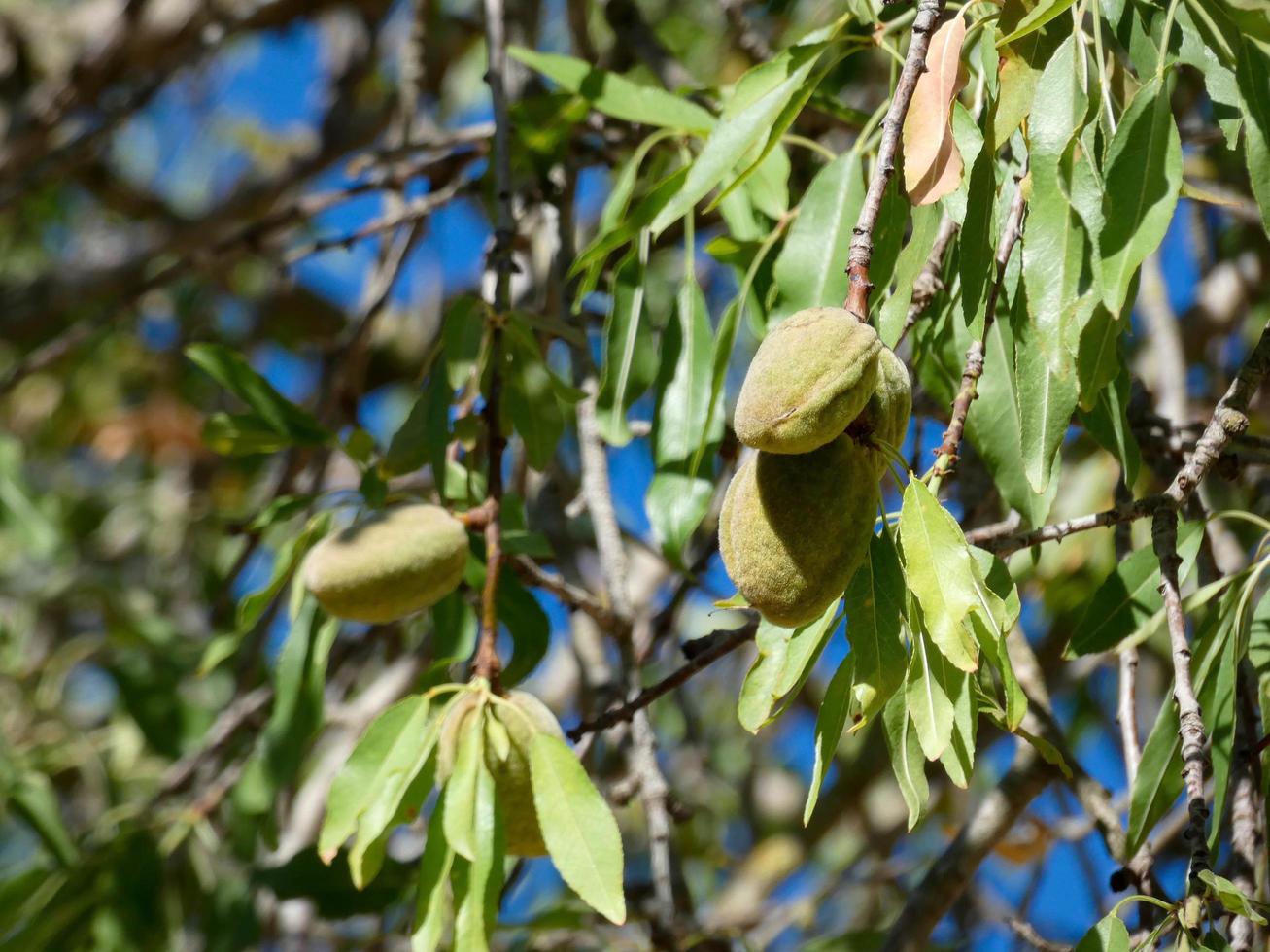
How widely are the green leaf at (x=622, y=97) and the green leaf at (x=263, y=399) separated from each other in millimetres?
475

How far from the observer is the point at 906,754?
986 millimetres

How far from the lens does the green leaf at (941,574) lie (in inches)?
34.8

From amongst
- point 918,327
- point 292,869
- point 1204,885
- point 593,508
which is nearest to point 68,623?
point 292,869

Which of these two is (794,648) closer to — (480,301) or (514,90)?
(480,301)

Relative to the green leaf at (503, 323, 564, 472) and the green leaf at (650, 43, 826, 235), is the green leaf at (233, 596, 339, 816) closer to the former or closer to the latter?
the green leaf at (503, 323, 564, 472)

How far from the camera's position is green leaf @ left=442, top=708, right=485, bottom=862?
3.70 feet

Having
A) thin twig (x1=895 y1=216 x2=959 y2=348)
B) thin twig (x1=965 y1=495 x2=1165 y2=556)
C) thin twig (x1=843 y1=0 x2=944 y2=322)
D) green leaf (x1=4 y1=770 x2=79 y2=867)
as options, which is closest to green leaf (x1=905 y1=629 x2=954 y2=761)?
thin twig (x1=965 y1=495 x2=1165 y2=556)

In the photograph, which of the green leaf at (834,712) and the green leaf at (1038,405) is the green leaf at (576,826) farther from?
the green leaf at (1038,405)

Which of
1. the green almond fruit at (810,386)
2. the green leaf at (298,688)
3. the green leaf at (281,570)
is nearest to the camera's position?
the green almond fruit at (810,386)

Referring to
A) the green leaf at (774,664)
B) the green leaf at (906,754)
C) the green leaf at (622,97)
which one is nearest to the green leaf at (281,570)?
the green leaf at (622,97)

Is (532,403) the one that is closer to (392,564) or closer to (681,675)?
(392,564)

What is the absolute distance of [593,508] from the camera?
1656 millimetres

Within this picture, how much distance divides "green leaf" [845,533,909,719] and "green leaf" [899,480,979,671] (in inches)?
1.7

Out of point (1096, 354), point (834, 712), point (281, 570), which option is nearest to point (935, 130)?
point (1096, 354)
